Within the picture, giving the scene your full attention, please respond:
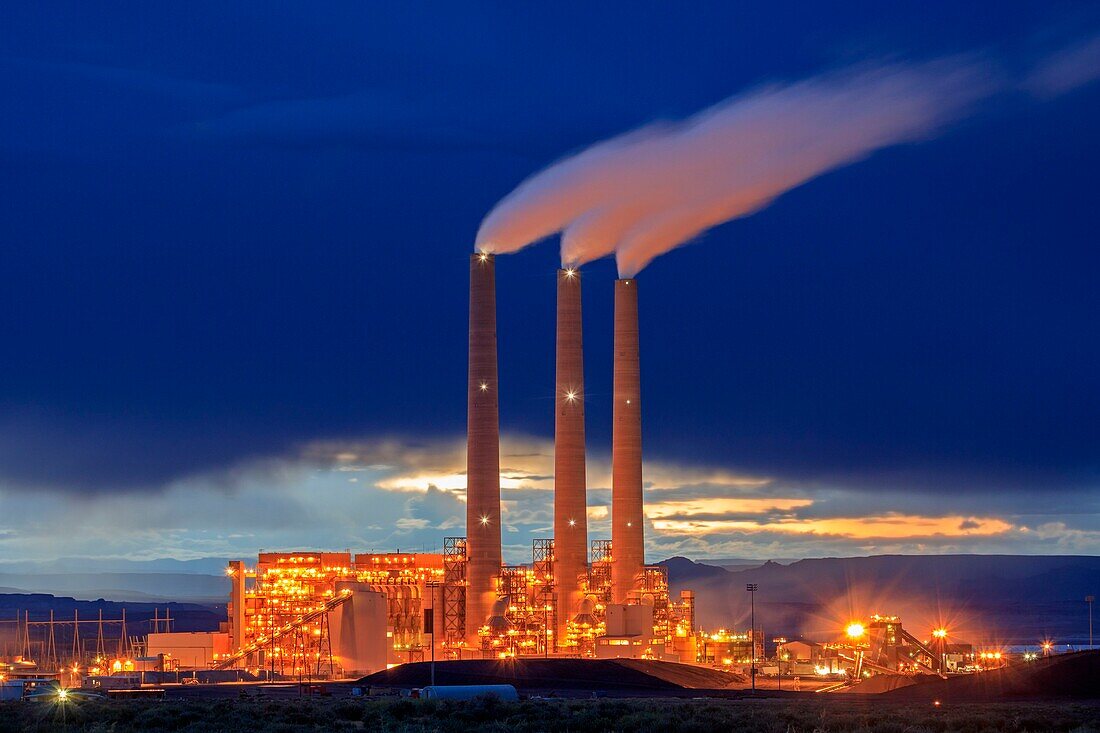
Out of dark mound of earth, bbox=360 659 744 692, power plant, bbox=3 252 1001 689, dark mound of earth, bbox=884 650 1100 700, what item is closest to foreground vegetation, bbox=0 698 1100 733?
dark mound of earth, bbox=884 650 1100 700

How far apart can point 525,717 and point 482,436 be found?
2242 inches

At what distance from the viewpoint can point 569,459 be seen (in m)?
110

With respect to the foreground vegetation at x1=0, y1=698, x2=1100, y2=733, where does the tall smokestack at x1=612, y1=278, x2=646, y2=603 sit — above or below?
above

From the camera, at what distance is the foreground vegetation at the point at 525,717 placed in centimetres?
4594

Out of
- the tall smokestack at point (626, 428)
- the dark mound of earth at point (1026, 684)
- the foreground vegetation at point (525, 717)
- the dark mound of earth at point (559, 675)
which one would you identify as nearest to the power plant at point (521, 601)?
the tall smokestack at point (626, 428)

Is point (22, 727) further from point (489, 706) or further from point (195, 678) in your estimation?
point (195, 678)

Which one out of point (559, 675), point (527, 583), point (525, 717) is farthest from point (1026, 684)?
point (527, 583)

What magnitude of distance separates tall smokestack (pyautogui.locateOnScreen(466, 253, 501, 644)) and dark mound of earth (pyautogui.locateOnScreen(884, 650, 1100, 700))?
128 feet

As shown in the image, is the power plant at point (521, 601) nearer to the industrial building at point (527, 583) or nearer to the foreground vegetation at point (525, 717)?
the industrial building at point (527, 583)

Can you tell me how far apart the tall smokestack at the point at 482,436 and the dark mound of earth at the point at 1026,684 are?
3905 cm

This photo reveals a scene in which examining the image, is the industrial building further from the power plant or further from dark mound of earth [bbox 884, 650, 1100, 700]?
dark mound of earth [bbox 884, 650, 1100, 700]

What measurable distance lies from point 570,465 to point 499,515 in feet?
20.2

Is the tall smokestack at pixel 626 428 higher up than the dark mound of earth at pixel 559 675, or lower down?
higher up

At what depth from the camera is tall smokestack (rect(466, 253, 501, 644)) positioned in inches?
4161
